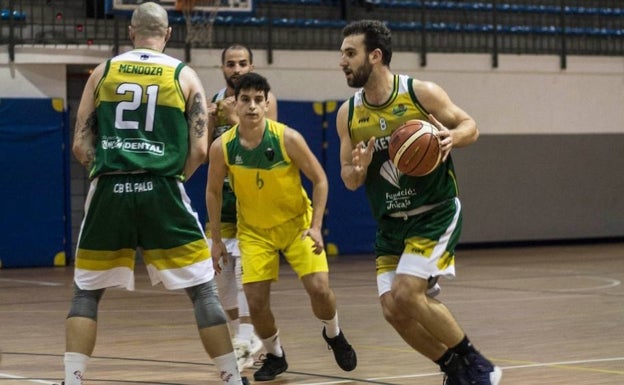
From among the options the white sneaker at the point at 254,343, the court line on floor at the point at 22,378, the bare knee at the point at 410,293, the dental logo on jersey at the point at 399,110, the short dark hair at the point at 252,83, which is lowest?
the court line on floor at the point at 22,378

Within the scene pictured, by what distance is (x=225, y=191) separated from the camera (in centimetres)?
764

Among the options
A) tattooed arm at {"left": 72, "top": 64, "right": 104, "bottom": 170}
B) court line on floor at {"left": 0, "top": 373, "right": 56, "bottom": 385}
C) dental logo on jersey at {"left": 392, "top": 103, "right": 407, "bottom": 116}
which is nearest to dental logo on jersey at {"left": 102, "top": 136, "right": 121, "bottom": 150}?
tattooed arm at {"left": 72, "top": 64, "right": 104, "bottom": 170}

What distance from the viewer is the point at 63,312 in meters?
10.5

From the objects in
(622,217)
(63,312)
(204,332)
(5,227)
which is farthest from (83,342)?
(622,217)

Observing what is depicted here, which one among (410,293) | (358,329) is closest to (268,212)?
(410,293)

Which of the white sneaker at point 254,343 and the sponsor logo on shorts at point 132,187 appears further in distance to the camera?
the white sneaker at point 254,343

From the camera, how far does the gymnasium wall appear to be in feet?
54.6

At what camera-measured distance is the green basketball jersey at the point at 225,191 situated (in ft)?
24.8

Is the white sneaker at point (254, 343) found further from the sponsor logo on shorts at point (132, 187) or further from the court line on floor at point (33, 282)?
the court line on floor at point (33, 282)

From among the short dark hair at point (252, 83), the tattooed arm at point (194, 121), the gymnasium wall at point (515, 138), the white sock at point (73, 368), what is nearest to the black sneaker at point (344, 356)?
the short dark hair at point (252, 83)

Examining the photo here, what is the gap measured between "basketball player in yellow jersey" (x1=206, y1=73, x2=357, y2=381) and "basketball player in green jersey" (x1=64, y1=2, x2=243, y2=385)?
1238 mm

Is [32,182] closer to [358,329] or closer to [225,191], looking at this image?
[358,329]

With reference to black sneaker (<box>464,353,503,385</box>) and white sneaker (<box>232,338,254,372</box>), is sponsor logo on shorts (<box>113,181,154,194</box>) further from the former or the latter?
white sneaker (<box>232,338,254,372</box>)

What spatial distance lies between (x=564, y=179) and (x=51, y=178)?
26.5 feet
